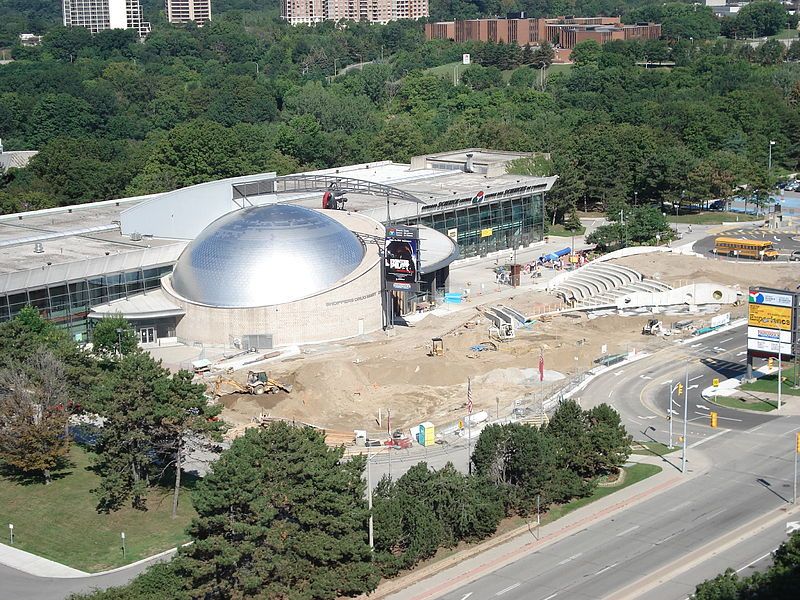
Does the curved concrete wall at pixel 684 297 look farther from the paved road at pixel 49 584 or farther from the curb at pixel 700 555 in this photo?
the paved road at pixel 49 584

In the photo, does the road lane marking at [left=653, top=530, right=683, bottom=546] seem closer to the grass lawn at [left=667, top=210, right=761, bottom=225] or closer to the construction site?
the construction site

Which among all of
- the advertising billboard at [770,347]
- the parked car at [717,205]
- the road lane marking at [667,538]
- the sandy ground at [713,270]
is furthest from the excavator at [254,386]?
the parked car at [717,205]

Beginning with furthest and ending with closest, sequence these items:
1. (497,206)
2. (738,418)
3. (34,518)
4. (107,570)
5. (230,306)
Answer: (497,206) → (230,306) → (738,418) → (34,518) → (107,570)

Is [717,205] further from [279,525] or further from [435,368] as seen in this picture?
[279,525]

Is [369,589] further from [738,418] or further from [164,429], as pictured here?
[738,418]

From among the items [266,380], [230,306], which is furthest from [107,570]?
[230,306]

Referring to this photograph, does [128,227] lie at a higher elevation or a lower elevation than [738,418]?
higher

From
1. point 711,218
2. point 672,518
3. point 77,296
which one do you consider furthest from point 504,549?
point 711,218
